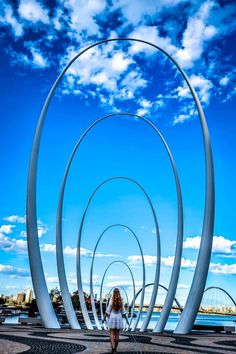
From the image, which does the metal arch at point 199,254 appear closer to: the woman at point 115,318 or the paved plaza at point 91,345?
the paved plaza at point 91,345

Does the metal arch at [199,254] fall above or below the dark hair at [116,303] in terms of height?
above

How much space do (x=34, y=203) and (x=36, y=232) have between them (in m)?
1.55

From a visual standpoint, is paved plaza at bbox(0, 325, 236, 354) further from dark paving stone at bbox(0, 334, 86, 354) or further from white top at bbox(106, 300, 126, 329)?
white top at bbox(106, 300, 126, 329)

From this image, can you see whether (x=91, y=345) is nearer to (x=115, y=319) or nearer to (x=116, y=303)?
(x=115, y=319)

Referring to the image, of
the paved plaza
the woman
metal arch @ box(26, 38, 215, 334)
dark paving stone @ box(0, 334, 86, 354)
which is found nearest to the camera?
dark paving stone @ box(0, 334, 86, 354)

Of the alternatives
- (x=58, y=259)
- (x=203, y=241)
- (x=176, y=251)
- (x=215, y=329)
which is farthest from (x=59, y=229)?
(x=215, y=329)

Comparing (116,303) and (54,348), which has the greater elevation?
(116,303)

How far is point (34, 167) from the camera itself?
2194 centimetres

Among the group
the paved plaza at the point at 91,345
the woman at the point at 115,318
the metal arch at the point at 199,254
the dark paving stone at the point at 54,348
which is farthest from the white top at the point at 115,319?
the metal arch at the point at 199,254

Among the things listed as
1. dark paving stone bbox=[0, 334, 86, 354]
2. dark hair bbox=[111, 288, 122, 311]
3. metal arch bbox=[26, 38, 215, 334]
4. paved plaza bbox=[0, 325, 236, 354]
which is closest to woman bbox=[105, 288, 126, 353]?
dark hair bbox=[111, 288, 122, 311]

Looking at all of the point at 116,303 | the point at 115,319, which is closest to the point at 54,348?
the point at 115,319

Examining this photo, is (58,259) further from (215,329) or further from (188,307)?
(215,329)

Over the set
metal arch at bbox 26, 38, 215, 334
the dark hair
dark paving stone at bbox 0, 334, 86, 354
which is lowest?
dark paving stone at bbox 0, 334, 86, 354

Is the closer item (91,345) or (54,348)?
(54,348)
